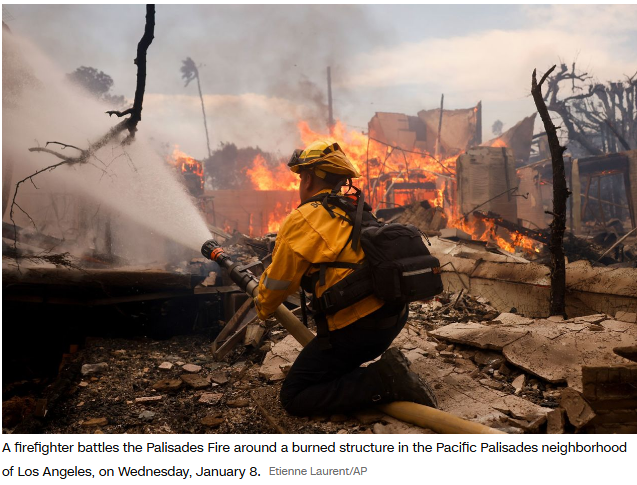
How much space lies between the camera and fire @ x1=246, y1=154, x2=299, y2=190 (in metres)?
31.1

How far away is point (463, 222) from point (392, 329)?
36.0 ft

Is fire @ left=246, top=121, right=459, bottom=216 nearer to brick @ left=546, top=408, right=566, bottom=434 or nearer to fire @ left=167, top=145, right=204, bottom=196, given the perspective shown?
fire @ left=167, top=145, right=204, bottom=196

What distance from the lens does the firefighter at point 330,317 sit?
2953mm

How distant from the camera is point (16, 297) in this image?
17.6 ft

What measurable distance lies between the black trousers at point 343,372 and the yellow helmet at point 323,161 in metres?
1.06

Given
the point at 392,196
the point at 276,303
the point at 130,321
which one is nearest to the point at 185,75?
the point at 392,196

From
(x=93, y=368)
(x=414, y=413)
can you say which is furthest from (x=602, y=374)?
(x=93, y=368)

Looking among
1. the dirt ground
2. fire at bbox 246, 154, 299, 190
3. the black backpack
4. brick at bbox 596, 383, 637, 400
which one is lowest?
the dirt ground

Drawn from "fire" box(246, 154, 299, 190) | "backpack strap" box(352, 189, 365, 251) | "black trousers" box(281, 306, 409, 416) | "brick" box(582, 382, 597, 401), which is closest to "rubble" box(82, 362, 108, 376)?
"black trousers" box(281, 306, 409, 416)

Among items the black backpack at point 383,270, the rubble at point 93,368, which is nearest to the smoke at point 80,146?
the rubble at point 93,368

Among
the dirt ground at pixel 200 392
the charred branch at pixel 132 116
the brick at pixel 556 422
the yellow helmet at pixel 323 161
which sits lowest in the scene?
the dirt ground at pixel 200 392

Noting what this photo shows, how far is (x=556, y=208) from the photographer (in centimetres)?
516

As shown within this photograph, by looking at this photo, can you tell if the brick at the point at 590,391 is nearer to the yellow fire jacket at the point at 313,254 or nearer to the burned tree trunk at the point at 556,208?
the yellow fire jacket at the point at 313,254

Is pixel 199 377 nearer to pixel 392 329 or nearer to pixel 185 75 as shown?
pixel 392 329
